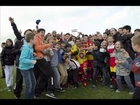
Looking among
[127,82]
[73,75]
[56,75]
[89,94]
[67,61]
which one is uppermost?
[67,61]

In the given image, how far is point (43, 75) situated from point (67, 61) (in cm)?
134

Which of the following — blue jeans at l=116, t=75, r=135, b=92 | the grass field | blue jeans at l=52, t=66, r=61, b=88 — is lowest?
the grass field

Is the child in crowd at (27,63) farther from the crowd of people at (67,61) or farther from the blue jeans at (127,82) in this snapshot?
the blue jeans at (127,82)

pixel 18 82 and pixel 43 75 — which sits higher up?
pixel 43 75

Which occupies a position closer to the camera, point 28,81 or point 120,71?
point 28,81

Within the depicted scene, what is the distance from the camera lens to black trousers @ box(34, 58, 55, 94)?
658cm

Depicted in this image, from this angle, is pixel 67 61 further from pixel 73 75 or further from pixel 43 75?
pixel 43 75

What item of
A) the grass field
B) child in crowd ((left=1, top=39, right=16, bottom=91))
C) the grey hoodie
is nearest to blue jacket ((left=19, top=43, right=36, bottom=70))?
the grass field

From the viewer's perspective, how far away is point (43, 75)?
680 centimetres

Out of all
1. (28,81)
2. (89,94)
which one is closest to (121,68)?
(89,94)

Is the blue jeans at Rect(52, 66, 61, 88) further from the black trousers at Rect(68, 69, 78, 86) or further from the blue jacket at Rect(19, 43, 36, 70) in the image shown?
the blue jacket at Rect(19, 43, 36, 70)

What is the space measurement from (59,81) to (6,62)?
212 centimetres

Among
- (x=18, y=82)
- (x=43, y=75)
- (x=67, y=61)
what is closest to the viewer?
(x=18, y=82)
